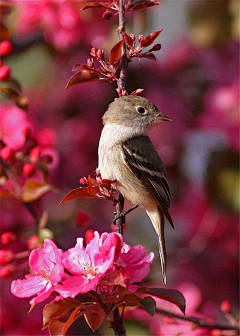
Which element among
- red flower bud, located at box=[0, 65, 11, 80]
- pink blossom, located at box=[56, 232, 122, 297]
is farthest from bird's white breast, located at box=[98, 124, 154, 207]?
pink blossom, located at box=[56, 232, 122, 297]

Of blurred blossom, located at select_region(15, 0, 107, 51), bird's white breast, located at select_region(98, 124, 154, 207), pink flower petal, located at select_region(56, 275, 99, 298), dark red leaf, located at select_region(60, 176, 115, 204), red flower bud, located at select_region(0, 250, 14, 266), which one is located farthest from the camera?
blurred blossom, located at select_region(15, 0, 107, 51)

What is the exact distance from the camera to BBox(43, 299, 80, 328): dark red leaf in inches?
57.7

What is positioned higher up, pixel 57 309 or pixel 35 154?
pixel 35 154

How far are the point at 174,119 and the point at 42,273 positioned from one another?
81.1 inches

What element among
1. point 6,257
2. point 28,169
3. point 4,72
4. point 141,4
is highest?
point 141,4

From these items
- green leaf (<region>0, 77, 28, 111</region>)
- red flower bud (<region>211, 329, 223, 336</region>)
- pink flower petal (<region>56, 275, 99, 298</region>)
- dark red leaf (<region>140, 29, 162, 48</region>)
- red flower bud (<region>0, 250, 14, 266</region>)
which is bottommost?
red flower bud (<region>211, 329, 223, 336</region>)

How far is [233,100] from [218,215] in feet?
2.40

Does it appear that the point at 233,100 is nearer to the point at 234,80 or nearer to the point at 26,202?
the point at 234,80

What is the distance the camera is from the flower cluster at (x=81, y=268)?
146 cm

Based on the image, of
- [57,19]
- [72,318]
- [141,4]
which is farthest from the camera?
[57,19]

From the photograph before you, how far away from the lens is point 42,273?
5.08ft

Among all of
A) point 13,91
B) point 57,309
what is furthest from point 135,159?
point 57,309

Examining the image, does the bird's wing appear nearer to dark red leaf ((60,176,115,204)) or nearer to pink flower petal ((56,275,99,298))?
dark red leaf ((60,176,115,204))

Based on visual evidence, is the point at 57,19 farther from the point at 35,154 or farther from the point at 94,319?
the point at 94,319
